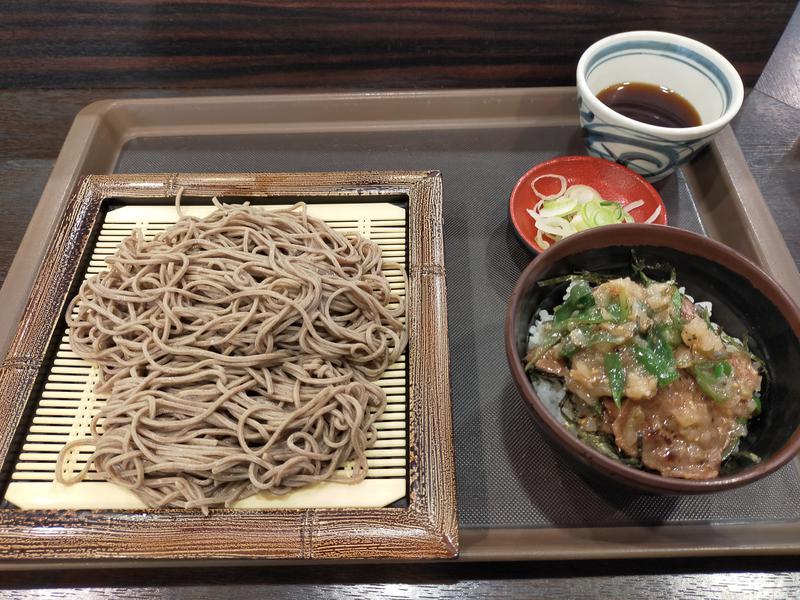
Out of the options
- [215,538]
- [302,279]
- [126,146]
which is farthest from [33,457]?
[126,146]

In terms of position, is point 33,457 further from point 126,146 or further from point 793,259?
point 793,259

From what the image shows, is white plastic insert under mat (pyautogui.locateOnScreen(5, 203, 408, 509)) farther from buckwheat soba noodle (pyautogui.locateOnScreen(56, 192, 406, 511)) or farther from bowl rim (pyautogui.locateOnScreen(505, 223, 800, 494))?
bowl rim (pyautogui.locateOnScreen(505, 223, 800, 494))

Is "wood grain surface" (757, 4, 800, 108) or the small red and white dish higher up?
"wood grain surface" (757, 4, 800, 108)

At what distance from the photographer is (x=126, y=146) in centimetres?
215

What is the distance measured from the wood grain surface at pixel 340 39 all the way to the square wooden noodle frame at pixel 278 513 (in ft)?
2.77

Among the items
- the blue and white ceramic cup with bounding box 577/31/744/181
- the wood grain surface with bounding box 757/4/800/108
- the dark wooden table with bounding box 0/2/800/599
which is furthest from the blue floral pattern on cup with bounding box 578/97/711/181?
the dark wooden table with bounding box 0/2/800/599

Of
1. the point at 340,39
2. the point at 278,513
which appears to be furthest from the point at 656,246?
the point at 340,39

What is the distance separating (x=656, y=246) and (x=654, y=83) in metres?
0.91

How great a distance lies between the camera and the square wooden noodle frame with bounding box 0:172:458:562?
122cm

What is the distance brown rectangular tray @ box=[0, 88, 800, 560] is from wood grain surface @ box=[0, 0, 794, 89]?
24cm

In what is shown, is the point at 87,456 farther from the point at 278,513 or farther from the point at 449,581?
the point at 449,581

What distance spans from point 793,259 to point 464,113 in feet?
4.10

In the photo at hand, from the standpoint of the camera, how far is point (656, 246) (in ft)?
4.51

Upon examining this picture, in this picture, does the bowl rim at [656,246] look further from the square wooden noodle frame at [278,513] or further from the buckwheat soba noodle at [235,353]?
the buckwheat soba noodle at [235,353]
